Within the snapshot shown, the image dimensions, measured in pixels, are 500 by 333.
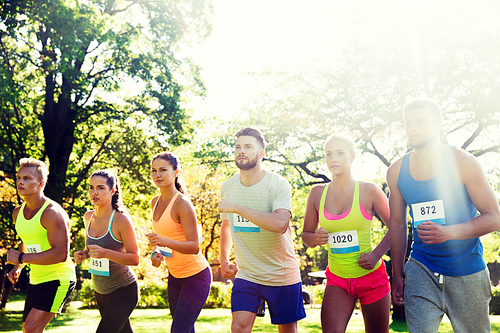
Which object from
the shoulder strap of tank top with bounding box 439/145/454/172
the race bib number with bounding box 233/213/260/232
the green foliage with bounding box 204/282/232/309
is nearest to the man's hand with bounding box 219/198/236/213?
the race bib number with bounding box 233/213/260/232

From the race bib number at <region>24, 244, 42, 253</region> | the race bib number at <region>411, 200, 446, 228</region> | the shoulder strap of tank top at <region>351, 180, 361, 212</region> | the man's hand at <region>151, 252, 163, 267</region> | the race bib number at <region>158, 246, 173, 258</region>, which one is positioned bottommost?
the man's hand at <region>151, 252, 163, 267</region>

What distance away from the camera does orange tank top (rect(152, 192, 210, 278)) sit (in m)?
4.66

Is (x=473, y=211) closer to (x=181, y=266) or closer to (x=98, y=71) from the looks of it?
(x=181, y=266)

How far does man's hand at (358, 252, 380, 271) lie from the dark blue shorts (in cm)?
69

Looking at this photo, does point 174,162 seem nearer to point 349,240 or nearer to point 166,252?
point 166,252

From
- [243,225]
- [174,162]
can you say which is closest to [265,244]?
[243,225]

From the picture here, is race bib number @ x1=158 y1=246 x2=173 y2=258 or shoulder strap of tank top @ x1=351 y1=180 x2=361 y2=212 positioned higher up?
shoulder strap of tank top @ x1=351 y1=180 x2=361 y2=212

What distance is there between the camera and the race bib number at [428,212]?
11.3 ft

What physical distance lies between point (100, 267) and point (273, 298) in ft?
5.62

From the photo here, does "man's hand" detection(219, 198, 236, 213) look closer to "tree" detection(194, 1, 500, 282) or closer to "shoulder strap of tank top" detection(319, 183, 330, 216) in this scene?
"shoulder strap of tank top" detection(319, 183, 330, 216)

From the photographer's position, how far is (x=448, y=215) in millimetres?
3428

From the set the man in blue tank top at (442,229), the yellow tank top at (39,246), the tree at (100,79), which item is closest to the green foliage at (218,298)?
the tree at (100,79)

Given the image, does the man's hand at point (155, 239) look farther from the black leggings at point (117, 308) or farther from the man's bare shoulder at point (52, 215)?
the man's bare shoulder at point (52, 215)

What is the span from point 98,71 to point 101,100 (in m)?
1.02
